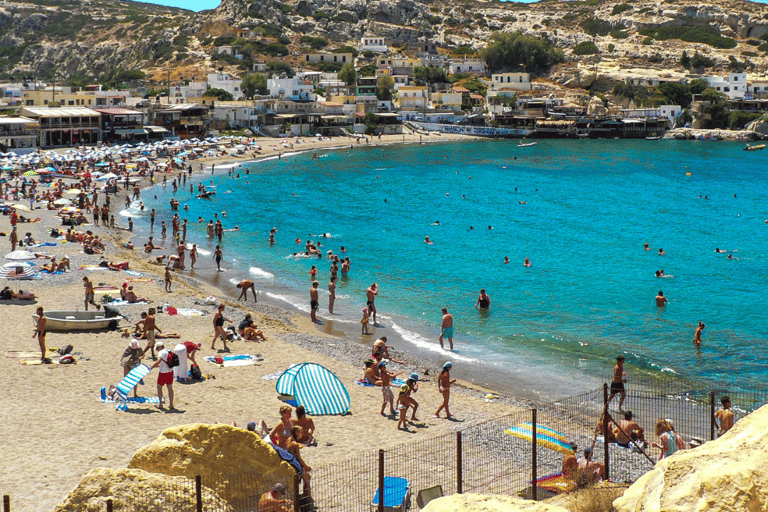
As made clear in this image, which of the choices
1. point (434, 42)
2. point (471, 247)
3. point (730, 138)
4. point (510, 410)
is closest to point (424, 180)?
point (471, 247)

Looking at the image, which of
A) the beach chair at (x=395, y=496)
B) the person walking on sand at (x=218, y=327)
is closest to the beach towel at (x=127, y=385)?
the person walking on sand at (x=218, y=327)

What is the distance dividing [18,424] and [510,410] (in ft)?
31.9

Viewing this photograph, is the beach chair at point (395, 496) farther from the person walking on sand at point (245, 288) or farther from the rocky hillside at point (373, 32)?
the rocky hillside at point (373, 32)

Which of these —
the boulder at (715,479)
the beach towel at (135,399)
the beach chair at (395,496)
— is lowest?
the beach towel at (135,399)

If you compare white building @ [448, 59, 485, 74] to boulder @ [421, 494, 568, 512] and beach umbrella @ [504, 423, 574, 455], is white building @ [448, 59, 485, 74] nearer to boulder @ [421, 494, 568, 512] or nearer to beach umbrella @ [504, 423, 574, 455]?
beach umbrella @ [504, 423, 574, 455]

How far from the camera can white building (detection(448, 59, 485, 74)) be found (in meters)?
147

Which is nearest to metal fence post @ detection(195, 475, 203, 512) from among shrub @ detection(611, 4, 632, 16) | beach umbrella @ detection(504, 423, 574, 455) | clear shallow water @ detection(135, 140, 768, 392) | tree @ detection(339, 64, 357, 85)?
beach umbrella @ detection(504, 423, 574, 455)

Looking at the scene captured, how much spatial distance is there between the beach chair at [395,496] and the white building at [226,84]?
110m

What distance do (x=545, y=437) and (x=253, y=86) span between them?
111m

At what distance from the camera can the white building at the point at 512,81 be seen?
132875 millimetres

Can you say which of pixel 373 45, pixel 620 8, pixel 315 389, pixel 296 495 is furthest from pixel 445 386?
pixel 620 8

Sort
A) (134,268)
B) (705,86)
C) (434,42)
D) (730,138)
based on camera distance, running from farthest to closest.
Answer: (434,42)
(705,86)
(730,138)
(134,268)

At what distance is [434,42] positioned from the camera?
159375 millimetres

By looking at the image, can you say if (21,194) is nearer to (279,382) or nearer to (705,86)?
(279,382)
